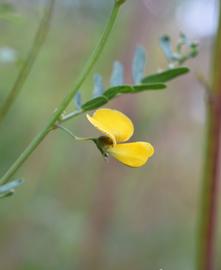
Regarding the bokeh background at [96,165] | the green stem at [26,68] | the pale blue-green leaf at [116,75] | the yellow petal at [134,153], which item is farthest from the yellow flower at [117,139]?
the bokeh background at [96,165]

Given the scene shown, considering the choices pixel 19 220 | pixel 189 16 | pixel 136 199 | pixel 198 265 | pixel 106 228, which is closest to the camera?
pixel 198 265

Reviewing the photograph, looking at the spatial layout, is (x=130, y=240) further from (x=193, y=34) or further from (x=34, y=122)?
(x=193, y=34)

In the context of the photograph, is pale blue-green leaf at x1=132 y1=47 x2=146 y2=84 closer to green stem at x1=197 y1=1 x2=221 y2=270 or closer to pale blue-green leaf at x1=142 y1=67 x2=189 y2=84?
pale blue-green leaf at x1=142 y1=67 x2=189 y2=84

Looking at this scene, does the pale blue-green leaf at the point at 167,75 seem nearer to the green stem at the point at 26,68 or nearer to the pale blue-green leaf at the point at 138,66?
the pale blue-green leaf at the point at 138,66

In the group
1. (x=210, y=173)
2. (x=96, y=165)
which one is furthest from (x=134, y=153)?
(x=96, y=165)

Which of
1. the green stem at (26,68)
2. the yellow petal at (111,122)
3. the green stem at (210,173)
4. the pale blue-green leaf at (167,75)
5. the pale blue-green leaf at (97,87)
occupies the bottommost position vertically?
the green stem at (210,173)

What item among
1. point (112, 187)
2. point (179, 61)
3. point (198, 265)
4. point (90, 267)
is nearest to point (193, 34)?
point (112, 187)

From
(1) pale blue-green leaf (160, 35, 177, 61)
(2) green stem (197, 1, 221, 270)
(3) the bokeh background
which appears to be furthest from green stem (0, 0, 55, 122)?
(3) the bokeh background
